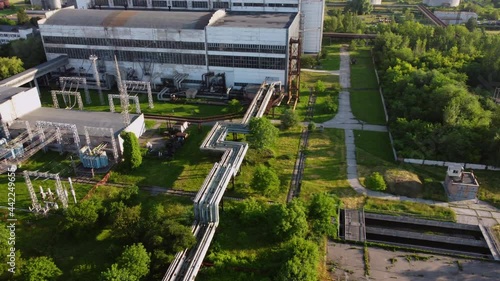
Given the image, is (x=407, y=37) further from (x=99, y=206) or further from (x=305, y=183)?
(x=99, y=206)

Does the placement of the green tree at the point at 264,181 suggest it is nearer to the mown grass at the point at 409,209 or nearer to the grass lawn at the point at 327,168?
the grass lawn at the point at 327,168

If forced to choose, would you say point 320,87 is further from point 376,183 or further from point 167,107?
point 376,183

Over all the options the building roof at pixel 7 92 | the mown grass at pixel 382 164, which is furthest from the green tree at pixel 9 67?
the mown grass at pixel 382 164

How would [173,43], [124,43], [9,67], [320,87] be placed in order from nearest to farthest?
[173,43] → [320,87] → [9,67] → [124,43]

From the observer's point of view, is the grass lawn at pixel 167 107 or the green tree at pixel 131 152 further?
the grass lawn at pixel 167 107

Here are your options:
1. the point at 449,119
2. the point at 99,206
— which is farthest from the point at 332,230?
the point at 449,119

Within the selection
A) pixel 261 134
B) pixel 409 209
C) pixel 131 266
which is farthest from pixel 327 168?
pixel 131 266
